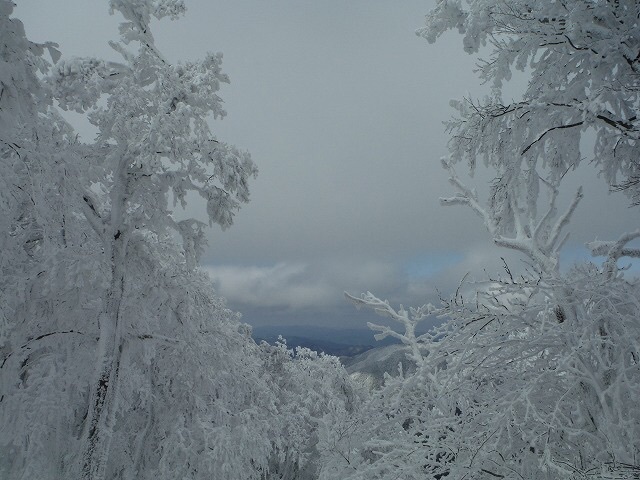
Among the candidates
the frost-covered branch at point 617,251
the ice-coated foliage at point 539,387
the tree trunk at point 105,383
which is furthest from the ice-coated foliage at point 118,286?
the frost-covered branch at point 617,251

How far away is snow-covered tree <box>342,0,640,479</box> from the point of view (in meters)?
3.83

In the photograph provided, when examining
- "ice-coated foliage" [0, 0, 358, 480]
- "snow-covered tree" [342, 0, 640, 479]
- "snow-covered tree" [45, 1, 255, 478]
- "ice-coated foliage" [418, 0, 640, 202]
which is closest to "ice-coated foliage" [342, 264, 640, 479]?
"snow-covered tree" [342, 0, 640, 479]

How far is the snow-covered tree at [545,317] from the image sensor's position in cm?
383

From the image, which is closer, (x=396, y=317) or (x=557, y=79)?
(x=557, y=79)

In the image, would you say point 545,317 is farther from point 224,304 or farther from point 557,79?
point 224,304

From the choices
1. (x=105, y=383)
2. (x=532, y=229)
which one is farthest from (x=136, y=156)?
(x=532, y=229)

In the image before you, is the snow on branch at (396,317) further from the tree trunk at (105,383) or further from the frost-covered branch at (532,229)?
the tree trunk at (105,383)

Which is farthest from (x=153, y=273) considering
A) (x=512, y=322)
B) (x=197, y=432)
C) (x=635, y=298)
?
(x=635, y=298)

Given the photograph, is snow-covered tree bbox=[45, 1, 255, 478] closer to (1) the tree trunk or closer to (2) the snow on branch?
(1) the tree trunk

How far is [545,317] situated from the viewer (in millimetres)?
4117

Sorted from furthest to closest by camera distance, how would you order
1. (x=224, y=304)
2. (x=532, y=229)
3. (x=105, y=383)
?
(x=224, y=304) < (x=105, y=383) < (x=532, y=229)

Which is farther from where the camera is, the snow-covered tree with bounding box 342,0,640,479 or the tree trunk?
the tree trunk

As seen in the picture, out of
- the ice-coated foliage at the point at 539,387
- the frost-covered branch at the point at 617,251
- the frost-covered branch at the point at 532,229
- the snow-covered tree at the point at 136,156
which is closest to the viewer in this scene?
the ice-coated foliage at the point at 539,387

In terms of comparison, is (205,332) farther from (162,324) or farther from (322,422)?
(322,422)
